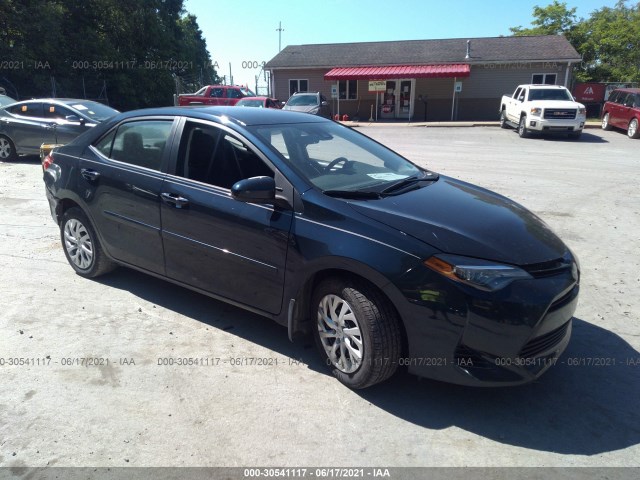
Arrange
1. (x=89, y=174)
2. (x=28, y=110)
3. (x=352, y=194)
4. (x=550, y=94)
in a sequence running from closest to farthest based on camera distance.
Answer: (x=352, y=194) → (x=89, y=174) → (x=28, y=110) → (x=550, y=94)

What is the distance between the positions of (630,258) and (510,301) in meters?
3.80

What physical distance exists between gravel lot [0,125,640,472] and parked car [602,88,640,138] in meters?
16.3

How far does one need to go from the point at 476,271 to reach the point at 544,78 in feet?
98.6

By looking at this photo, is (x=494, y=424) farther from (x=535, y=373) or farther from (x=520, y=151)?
(x=520, y=151)

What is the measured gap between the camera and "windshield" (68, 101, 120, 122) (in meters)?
11.8

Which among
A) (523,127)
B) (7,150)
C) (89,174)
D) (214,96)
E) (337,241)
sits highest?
(214,96)

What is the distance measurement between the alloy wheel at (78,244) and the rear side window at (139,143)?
2.68 ft

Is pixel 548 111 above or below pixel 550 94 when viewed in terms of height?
below

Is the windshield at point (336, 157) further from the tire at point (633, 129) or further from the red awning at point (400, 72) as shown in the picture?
the red awning at point (400, 72)

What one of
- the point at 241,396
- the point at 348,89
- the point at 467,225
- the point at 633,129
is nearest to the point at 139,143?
the point at 241,396

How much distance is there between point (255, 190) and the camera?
135 inches

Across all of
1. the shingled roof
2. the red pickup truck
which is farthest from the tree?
the red pickup truck

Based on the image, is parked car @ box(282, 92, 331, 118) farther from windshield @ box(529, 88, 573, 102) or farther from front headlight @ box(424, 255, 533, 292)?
front headlight @ box(424, 255, 533, 292)

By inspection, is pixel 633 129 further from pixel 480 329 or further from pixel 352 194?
pixel 480 329
